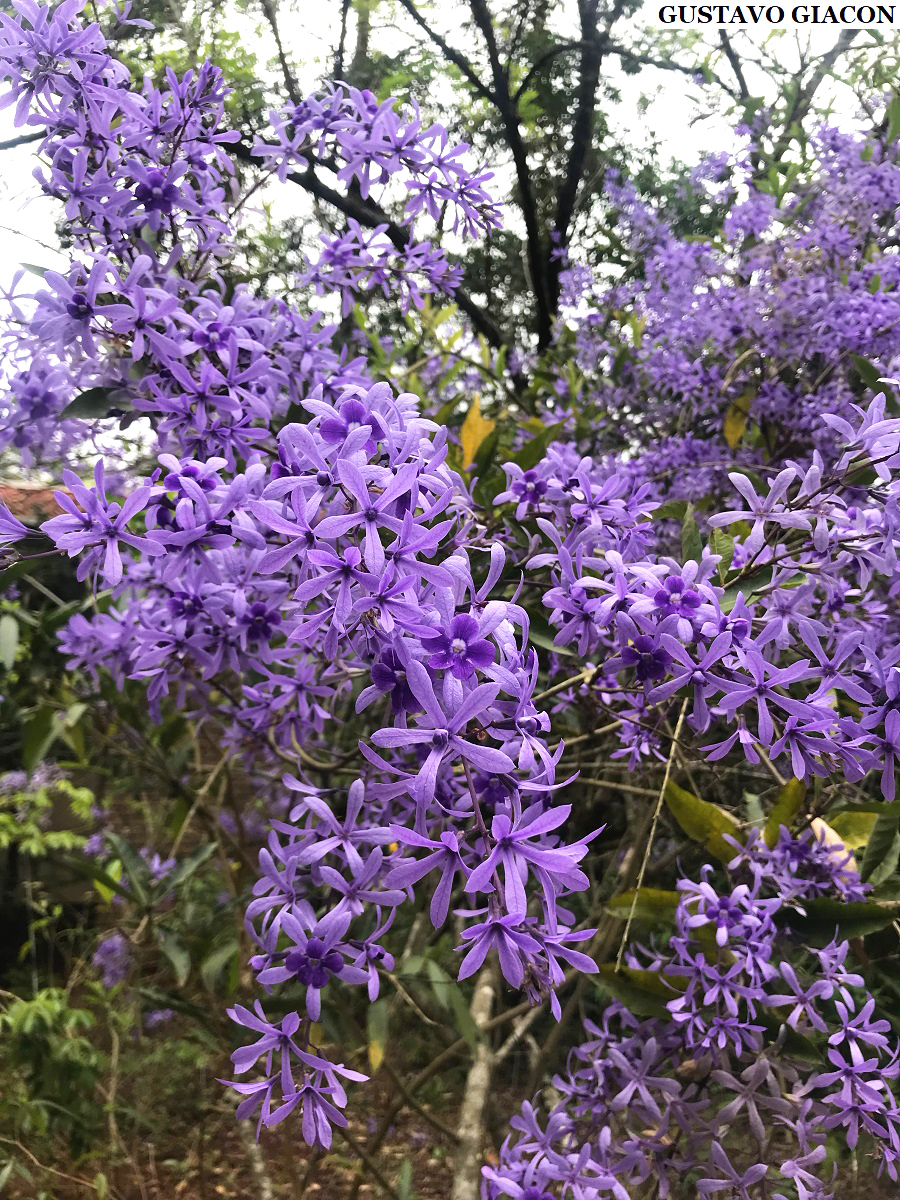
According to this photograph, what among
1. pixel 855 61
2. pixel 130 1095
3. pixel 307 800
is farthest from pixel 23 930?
pixel 855 61

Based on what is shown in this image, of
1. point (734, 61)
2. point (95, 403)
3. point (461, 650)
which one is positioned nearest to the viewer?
point (461, 650)

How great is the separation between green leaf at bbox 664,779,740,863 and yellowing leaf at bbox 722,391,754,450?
35.9 inches

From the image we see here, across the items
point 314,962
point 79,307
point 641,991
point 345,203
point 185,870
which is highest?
point 345,203

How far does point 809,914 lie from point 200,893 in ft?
7.88

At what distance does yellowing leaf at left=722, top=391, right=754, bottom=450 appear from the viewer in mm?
1704

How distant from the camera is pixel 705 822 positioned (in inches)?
38.7

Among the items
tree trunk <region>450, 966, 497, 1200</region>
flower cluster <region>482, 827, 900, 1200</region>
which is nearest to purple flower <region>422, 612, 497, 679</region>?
flower cluster <region>482, 827, 900, 1200</region>

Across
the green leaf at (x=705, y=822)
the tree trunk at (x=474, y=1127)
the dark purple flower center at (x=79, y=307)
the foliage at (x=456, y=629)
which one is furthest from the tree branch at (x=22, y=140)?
the tree trunk at (x=474, y=1127)

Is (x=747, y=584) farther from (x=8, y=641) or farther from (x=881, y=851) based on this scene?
(x=8, y=641)

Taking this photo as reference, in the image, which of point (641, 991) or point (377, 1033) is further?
point (377, 1033)

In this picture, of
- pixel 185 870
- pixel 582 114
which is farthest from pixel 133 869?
pixel 582 114

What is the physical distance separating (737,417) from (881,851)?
0.99 meters

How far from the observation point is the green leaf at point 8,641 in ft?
4.89

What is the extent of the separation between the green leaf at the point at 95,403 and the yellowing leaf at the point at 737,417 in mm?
1183
